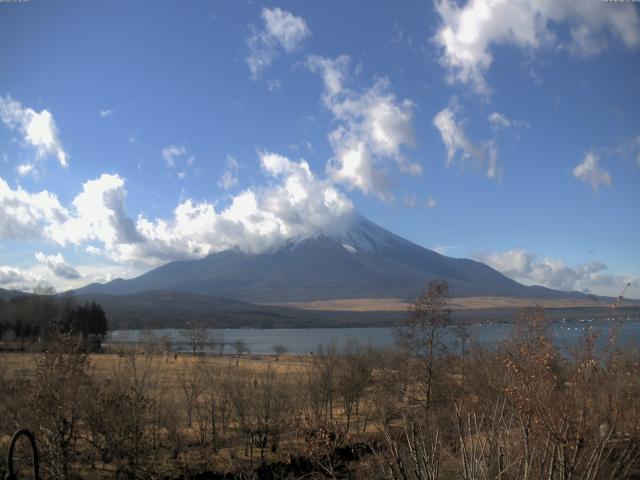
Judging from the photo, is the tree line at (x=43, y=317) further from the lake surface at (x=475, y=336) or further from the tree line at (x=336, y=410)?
the tree line at (x=336, y=410)

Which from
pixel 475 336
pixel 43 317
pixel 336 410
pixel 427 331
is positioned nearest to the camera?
pixel 427 331

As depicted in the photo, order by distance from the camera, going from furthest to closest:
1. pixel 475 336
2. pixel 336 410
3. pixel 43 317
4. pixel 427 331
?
pixel 43 317
pixel 336 410
pixel 475 336
pixel 427 331

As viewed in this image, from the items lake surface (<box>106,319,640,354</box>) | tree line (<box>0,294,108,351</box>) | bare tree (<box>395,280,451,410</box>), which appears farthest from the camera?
tree line (<box>0,294,108,351</box>)

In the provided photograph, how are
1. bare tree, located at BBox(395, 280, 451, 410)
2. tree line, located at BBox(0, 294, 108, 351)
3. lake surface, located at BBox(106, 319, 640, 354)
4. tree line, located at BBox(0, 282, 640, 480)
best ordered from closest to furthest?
tree line, located at BBox(0, 282, 640, 480) < lake surface, located at BBox(106, 319, 640, 354) < bare tree, located at BBox(395, 280, 451, 410) < tree line, located at BBox(0, 294, 108, 351)

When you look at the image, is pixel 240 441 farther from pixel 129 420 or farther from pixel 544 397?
pixel 544 397

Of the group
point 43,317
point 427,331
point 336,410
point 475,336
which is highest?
point 427,331

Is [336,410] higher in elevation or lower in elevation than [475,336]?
lower

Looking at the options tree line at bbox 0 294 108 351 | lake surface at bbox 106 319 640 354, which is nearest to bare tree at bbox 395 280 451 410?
lake surface at bbox 106 319 640 354

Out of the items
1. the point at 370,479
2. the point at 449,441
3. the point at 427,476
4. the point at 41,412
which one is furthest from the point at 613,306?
the point at 41,412

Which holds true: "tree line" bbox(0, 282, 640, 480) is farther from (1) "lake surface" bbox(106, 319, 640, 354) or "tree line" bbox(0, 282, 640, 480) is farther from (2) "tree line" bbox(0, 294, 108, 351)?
(2) "tree line" bbox(0, 294, 108, 351)

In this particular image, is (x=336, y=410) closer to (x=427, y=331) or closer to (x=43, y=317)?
(x=427, y=331)

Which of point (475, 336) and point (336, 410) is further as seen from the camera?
point (336, 410)

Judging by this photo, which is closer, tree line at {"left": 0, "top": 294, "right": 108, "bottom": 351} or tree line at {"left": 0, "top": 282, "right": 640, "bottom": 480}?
tree line at {"left": 0, "top": 282, "right": 640, "bottom": 480}

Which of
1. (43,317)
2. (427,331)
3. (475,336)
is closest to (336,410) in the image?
(475,336)
